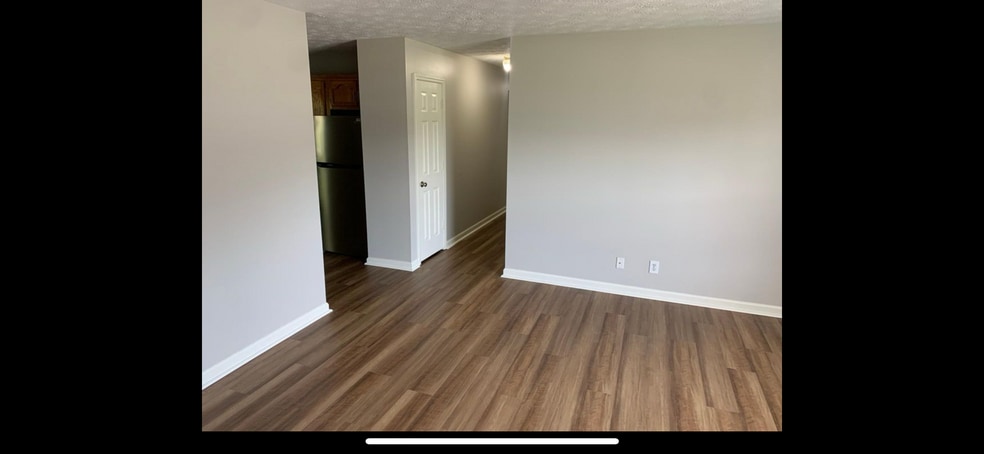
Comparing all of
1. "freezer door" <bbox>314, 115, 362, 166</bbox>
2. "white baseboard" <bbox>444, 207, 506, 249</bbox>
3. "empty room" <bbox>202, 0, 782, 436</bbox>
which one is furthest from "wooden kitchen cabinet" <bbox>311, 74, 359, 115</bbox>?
"white baseboard" <bbox>444, 207, 506, 249</bbox>

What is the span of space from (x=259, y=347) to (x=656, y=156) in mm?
2913

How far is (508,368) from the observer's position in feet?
8.70

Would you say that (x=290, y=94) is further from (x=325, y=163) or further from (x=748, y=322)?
(x=748, y=322)

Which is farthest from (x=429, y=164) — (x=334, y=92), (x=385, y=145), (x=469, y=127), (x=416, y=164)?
(x=334, y=92)

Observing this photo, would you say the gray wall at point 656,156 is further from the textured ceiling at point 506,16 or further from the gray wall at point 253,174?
the gray wall at point 253,174

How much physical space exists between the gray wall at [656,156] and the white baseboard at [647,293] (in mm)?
46

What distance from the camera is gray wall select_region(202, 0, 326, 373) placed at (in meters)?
2.34

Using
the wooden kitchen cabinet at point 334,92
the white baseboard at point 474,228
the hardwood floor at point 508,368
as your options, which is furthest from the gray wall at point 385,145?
the white baseboard at point 474,228

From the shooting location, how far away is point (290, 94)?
9.27 ft

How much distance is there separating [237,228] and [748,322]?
330 cm

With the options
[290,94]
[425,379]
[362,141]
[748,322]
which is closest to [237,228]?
[290,94]

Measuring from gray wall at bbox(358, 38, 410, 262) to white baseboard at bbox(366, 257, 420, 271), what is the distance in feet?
0.10

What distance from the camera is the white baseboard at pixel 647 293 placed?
11.4ft

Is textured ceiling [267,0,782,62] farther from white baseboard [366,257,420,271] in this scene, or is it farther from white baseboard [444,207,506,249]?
white baseboard [444,207,506,249]
